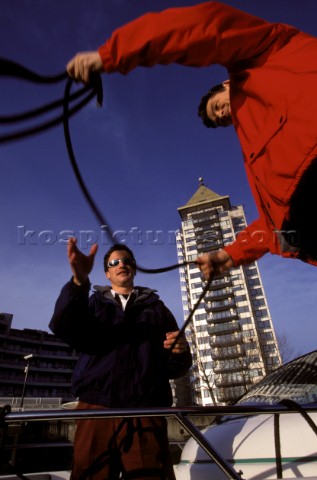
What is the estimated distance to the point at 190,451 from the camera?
2.74 meters

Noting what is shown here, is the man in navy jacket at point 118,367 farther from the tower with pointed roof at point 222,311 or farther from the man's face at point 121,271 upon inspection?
the tower with pointed roof at point 222,311

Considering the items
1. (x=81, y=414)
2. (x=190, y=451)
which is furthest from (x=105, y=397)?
(x=190, y=451)

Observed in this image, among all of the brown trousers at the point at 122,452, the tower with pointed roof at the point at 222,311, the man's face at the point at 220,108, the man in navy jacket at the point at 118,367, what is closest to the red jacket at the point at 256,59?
the man's face at the point at 220,108

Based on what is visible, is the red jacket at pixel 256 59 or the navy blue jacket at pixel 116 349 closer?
the red jacket at pixel 256 59

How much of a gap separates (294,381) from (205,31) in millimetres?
3121

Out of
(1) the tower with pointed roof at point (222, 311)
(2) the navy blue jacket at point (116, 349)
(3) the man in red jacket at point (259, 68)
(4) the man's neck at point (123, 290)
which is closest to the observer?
(3) the man in red jacket at point (259, 68)

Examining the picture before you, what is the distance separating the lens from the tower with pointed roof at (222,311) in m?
67.6

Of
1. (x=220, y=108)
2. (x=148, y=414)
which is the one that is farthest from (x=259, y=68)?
(x=148, y=414)

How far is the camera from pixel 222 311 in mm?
78812

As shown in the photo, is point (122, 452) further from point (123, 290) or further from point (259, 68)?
point (259, 68)

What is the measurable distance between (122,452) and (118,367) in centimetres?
51

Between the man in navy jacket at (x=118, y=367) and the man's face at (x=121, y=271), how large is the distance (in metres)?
0.16

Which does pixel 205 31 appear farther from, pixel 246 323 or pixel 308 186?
pixel 246 323

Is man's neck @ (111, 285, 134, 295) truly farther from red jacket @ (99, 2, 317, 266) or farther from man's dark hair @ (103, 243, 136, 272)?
red jacket @ (99, 2, 317, 266)
